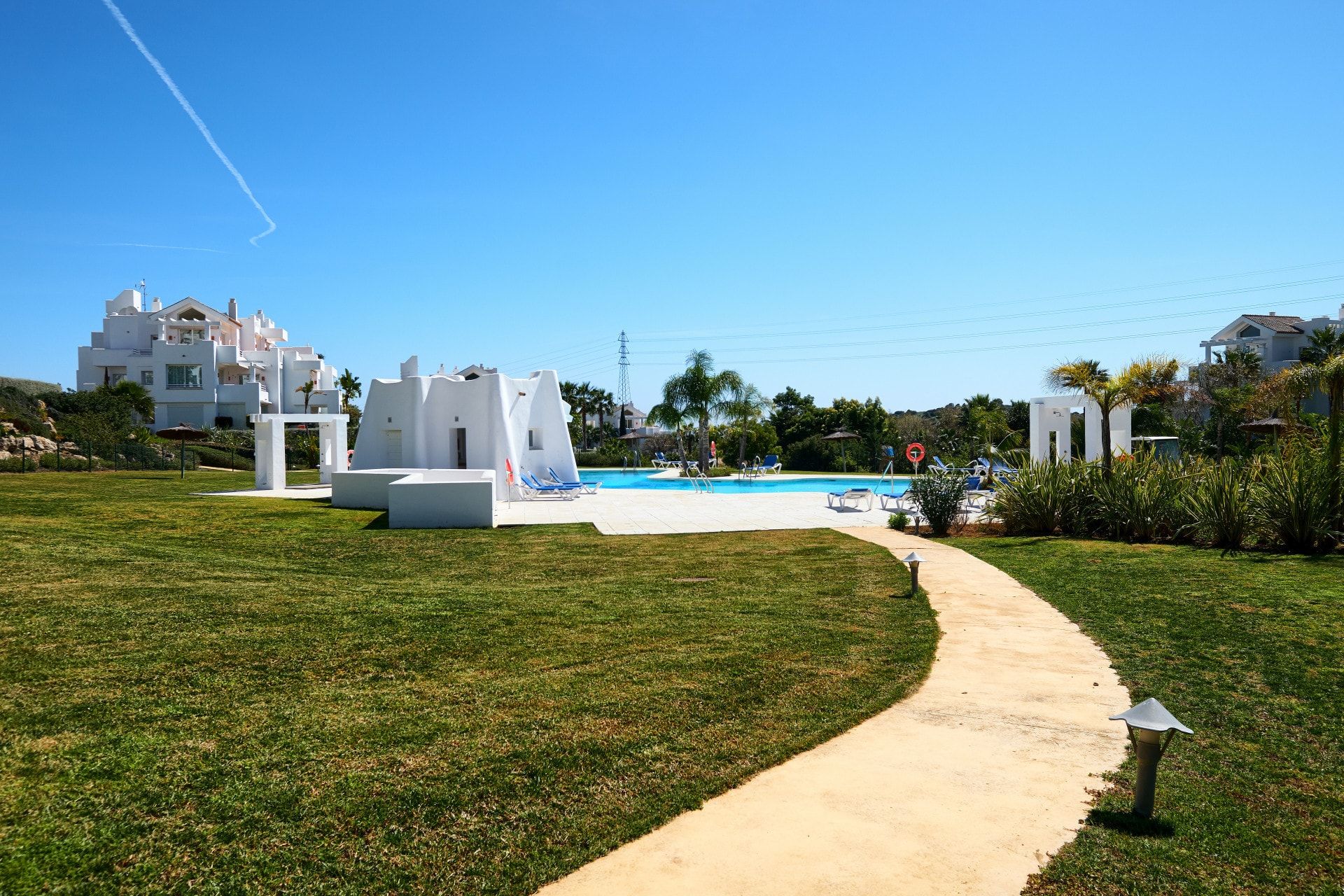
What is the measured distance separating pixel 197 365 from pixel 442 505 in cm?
3887

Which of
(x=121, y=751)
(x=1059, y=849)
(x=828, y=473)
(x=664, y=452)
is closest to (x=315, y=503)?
(x=121, y=751)

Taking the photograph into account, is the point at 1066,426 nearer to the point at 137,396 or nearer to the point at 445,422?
the point at 445,422

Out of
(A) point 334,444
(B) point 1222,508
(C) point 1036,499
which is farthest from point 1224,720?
(A) point 334,444

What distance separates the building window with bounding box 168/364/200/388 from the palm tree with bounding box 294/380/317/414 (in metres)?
6.10

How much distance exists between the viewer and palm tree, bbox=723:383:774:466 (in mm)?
39094

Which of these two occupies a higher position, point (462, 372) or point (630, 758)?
point (462, 372)

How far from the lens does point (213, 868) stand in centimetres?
300

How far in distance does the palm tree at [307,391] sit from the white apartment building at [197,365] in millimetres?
295

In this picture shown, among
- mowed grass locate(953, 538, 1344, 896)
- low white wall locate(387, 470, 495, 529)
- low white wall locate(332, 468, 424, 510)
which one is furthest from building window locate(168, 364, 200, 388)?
mowed grass locate(953, 538, 1344, 896)

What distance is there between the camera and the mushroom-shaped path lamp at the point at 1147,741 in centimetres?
338

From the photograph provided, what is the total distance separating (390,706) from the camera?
4727mm

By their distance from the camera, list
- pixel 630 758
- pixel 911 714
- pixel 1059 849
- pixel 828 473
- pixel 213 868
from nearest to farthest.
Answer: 1. pixel 213 868
2. pixel 1059 849
3. pixel 630 758
4. pixel 911 714
5. pixel 828 473

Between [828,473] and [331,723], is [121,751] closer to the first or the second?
[331,723]

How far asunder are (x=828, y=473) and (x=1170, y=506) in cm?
2409
